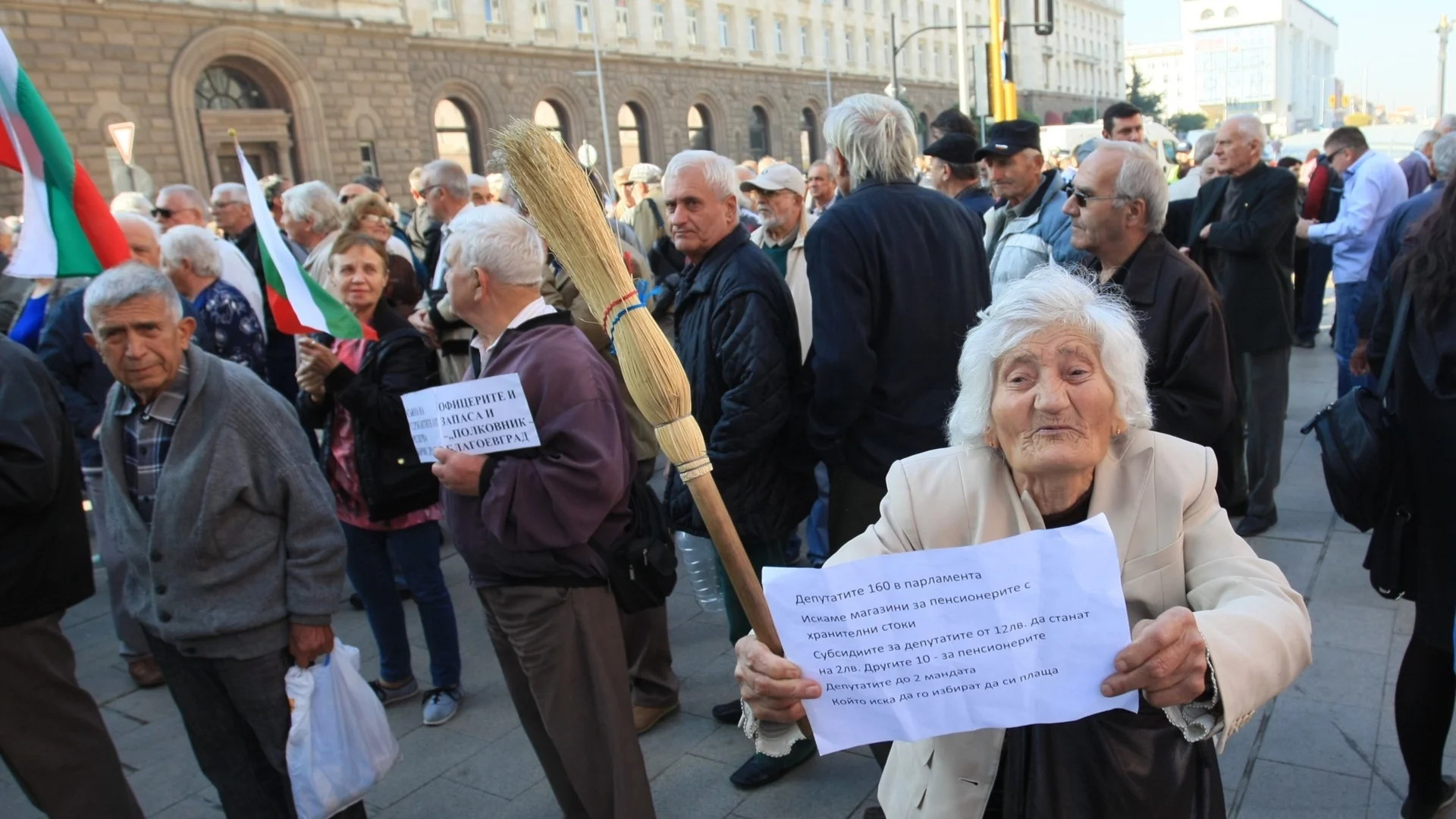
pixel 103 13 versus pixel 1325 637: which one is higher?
pixel 103 13

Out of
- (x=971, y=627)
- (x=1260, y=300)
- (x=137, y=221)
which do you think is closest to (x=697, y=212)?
(x=971, y=627)

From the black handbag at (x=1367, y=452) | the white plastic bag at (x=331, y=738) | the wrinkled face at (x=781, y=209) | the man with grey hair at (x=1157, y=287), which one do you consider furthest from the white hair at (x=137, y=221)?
the black handbag at (x=1367, y=452)

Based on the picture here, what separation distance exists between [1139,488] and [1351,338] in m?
5.59

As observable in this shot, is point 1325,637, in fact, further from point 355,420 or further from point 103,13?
point 103,13

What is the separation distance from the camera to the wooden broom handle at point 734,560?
151cm

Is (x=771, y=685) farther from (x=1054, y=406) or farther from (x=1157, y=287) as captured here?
(x=1157, y=287)

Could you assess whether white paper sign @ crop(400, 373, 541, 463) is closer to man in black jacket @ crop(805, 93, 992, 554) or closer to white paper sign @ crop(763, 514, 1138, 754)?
man in black jacket @ crop(805, 93, 992, 554)

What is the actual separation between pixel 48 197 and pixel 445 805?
7.49 feet

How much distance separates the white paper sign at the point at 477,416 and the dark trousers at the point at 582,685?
42 centimetres

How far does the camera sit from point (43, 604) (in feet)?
9.05

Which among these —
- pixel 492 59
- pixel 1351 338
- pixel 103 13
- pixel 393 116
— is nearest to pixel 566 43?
pixel 492 59

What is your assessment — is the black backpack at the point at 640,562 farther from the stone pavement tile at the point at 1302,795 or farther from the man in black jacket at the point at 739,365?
the stone pavement tile at the point at 1302,795

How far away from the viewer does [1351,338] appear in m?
6.18

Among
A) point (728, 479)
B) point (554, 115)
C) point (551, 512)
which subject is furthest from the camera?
point (554, 115)
